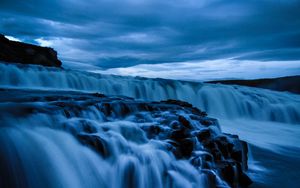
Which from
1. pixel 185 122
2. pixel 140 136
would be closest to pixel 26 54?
pixel 185 122

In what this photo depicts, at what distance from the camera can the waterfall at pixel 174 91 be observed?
11320 millimetres

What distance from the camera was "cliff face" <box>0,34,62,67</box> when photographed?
1688cm

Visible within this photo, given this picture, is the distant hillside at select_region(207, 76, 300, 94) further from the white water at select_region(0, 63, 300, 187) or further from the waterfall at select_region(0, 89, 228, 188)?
the waterfall at select_region(0, 89, 228, 188)

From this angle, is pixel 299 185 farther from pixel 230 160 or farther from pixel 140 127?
pixel 140 127

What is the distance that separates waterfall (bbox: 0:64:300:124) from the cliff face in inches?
238

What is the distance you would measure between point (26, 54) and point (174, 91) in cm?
1095

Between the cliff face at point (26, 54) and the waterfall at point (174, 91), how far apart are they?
605 centimetres

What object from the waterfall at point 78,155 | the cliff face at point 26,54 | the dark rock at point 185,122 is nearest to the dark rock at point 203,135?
the dark rock at point 185,122

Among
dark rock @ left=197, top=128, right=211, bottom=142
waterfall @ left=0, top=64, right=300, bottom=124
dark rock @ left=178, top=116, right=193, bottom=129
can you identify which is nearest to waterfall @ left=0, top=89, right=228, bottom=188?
dark rock @ left=197, top=128, right=211, bottom=142

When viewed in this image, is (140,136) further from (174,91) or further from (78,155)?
(174,91)

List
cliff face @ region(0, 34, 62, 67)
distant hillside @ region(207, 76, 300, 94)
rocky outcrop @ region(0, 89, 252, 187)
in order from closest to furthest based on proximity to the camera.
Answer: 1. rocky outcrop @ region(0, 89, 252, 187)
2. cliff face @ region(0, 34, 62, 67)
3. distant hillside @ region(207, 76, 300, 94)

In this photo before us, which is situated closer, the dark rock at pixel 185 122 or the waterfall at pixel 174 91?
the dark rock at pixel 185 122

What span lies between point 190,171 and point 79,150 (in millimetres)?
1436

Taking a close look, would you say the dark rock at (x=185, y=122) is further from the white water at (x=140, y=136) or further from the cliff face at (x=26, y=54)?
the cliff face at (x=26, y=54)
